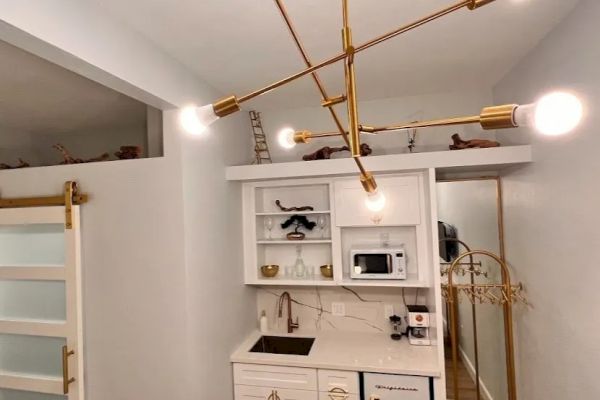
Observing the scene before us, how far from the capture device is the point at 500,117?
30.3 inches

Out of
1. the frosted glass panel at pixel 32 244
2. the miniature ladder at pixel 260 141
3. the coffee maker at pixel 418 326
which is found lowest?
the coffee maker at pixel 418 326

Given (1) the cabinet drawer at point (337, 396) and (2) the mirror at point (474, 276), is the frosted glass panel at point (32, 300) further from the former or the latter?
(2) the mirror at point (474, 276)

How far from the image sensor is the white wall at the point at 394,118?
2.62 metres

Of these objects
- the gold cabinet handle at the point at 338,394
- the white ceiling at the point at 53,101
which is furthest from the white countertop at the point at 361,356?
the white ceiling at the point at 53,101

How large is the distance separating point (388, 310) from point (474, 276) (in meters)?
0.69

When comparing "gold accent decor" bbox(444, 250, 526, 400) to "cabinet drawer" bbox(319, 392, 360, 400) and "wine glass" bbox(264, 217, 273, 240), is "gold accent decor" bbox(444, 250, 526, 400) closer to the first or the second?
"cabinet drawer" bbox(319, 392, 360, 400)

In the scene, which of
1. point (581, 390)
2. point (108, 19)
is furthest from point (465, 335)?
point (108, 19)

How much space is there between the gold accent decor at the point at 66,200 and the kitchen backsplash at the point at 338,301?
151 centimetres

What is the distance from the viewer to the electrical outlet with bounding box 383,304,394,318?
2730mm

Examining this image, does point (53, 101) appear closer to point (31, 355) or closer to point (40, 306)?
point (40, 306)

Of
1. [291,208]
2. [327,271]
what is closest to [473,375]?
[327,271]

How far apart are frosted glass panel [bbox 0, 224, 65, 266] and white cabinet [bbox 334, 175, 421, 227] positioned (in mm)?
1824

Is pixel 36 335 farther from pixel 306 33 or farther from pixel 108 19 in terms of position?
Answer: pixel 306 33

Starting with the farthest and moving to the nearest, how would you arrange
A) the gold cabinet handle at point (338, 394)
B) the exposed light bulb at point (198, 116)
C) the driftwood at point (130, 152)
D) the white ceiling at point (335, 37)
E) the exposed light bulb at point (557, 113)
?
the gold cabinet handle at point (338, 394) → the driftwood at point (130, 152) → the white ceiling at point (335, 37) → the exposed light bulb at point (198, 116) → the exposed light bulb at point (557, 113)
